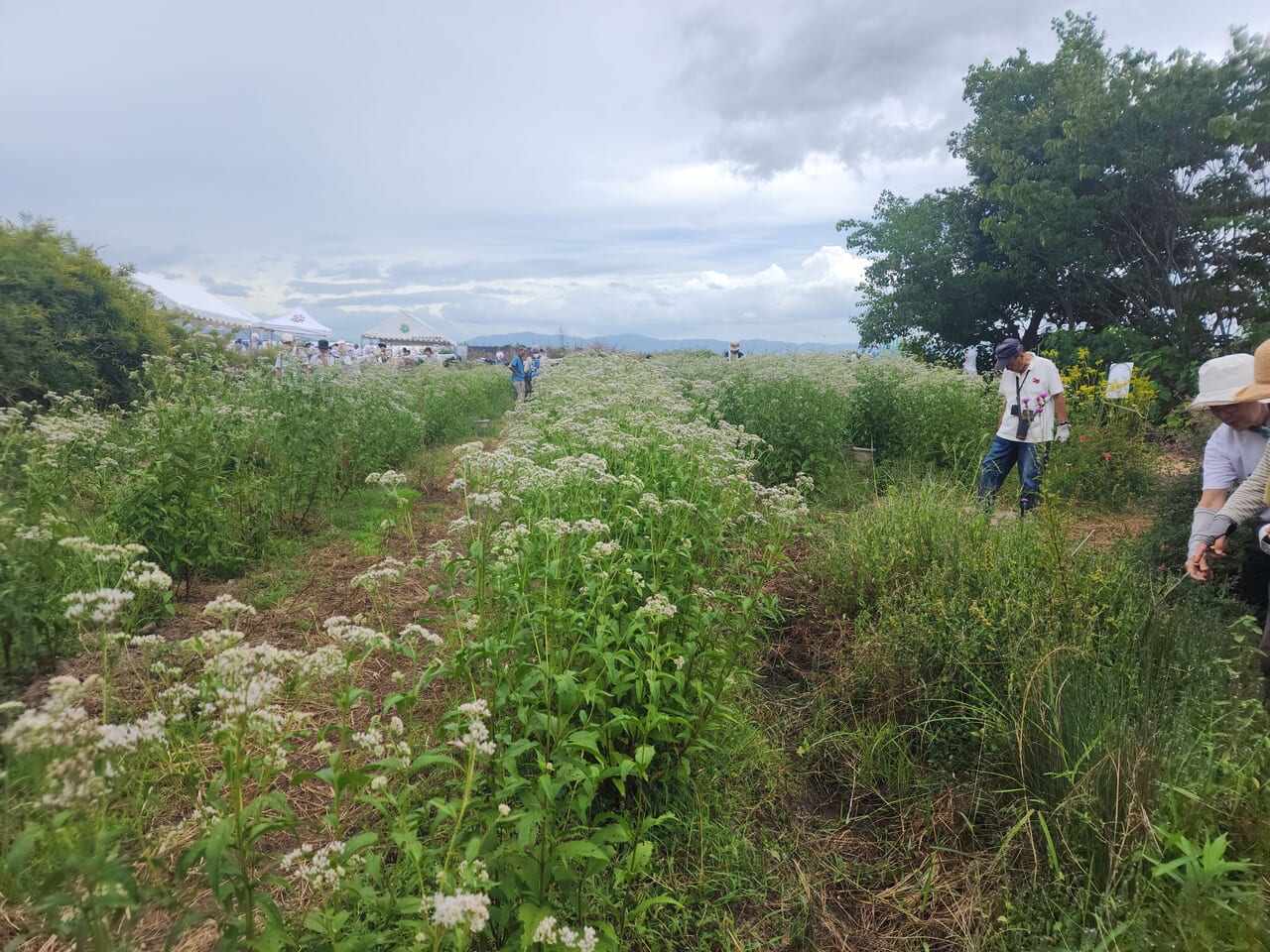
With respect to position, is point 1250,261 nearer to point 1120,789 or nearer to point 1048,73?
point 1048,73

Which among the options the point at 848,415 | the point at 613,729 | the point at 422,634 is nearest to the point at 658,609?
the point at 613,729

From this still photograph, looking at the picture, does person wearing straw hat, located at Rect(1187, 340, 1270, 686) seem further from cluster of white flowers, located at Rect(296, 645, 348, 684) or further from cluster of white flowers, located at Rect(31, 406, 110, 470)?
cluster of white flowers, located at Rect(31, 406, 110, 470)

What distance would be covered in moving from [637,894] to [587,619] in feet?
3.46

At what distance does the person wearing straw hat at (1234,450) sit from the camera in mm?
3295

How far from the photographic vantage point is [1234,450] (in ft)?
11.1

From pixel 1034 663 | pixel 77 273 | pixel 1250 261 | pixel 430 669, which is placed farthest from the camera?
pixel 1250 261

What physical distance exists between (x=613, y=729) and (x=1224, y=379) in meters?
3.71

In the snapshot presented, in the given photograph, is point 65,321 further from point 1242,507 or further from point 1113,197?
point 1113,197

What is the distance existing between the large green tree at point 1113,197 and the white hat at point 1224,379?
12.0m

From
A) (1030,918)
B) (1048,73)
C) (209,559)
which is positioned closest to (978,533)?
(1030,918)

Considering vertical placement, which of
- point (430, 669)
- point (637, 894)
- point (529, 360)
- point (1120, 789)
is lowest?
point (637, 894)

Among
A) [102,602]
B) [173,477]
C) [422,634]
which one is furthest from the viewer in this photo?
[173,477]

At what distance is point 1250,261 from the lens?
12531mm

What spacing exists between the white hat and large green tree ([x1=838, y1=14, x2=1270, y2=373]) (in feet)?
39.3
